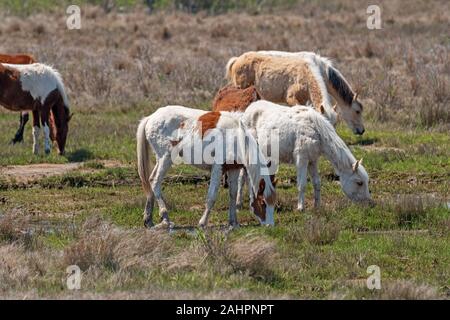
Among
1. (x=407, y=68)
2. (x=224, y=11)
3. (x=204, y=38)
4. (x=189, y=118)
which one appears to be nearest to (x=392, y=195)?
(x=189, y=118)

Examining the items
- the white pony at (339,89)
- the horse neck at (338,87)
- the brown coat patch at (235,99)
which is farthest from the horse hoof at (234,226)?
the horse neck at (338,87)

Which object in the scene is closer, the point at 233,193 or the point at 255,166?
the point at 255,166

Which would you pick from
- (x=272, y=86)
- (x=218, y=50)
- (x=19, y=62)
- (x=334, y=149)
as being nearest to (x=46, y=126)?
(x=19, y=62)

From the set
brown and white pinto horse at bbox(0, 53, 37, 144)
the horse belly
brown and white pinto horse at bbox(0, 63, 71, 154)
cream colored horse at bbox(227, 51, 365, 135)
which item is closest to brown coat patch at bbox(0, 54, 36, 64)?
brown and white pinto horse at bbox(0, 53, 37, 144)

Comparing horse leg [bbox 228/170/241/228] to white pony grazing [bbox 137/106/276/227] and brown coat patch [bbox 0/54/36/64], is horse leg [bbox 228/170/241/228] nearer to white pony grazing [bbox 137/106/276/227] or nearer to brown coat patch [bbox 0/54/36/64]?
white pony grazing [bbox 137/106/276/227]

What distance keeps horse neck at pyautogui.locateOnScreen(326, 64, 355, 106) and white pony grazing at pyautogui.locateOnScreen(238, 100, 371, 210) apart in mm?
3412

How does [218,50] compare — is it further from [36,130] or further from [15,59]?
[36,130]

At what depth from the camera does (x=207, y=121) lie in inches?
480

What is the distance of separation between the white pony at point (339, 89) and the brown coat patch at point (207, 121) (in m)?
4.66

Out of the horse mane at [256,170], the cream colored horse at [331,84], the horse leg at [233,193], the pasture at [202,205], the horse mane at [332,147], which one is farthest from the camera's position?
the cream colored horse at [331,84]

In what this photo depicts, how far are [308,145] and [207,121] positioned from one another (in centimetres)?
168

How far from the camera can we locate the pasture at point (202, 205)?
32.0ft

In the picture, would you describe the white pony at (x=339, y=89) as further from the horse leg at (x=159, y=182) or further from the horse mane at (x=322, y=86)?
the horse leg at (x=159, y=182)

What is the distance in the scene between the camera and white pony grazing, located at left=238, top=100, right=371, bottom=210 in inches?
519
